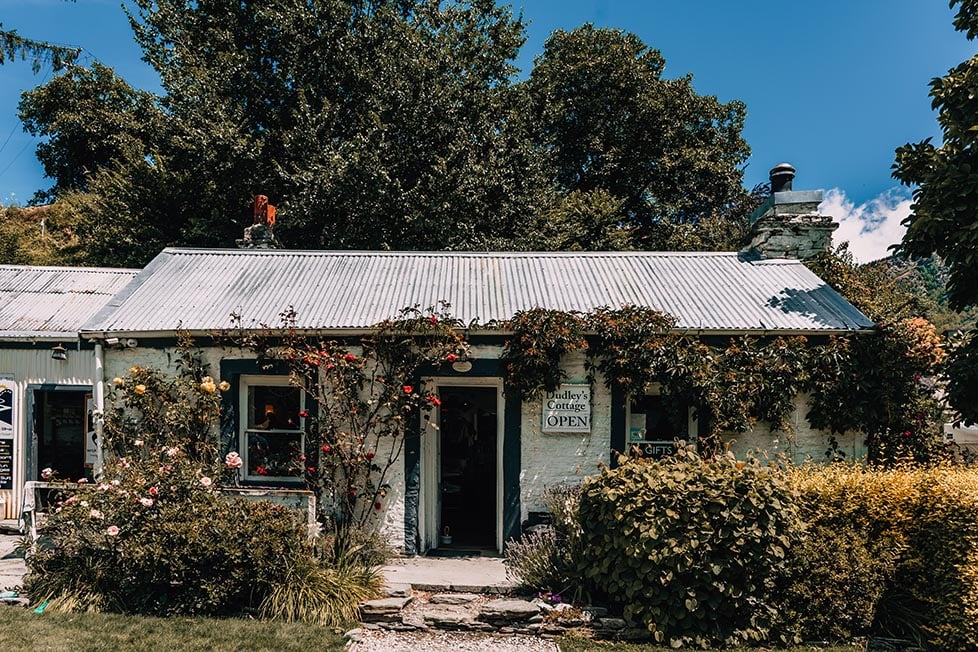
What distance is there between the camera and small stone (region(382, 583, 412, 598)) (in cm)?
659

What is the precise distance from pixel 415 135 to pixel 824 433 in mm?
13029

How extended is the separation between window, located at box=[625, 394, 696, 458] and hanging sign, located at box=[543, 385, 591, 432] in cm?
69

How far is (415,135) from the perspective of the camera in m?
17.0

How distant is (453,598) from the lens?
21.9ft

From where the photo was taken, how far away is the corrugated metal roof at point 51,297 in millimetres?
9539

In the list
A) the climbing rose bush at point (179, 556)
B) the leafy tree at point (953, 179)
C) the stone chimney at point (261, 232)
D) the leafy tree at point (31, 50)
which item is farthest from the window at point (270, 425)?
the leafy tree at point (953, 179)

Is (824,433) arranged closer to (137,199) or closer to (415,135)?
(415,135)

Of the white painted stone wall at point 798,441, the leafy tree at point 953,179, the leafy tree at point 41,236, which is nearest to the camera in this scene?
the leafy tree at point 953,179

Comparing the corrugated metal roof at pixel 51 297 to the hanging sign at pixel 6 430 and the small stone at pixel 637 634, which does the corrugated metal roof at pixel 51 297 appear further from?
the small stone at pixel 637 634

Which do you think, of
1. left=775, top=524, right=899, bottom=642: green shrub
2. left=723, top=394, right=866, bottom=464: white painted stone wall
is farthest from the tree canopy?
left=775, top=524, right=899, bottom=642: green shrub

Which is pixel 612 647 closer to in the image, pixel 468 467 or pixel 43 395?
pixel 468 467

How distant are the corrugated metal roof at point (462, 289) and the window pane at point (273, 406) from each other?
1.03 meters

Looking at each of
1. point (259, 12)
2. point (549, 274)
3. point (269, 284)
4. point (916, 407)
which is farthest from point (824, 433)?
point (259, 12)

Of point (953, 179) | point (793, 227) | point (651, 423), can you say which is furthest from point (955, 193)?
point (651, 423)
